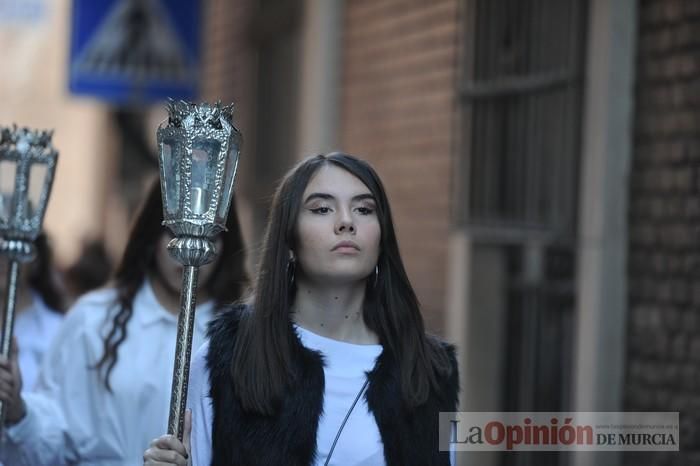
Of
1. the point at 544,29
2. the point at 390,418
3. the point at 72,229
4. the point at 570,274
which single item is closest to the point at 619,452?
the point at 570,274

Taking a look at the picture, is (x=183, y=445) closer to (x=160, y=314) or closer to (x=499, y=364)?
(x=160, y=314)

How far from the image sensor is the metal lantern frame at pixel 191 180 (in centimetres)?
380

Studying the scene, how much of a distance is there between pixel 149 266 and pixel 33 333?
4.54ft

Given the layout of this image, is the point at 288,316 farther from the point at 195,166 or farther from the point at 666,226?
the point at 666,226

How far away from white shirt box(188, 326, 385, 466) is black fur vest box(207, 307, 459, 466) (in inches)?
0.9

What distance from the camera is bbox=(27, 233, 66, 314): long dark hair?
22.5 feet

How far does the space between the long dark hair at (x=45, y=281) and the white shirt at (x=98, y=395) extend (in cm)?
130

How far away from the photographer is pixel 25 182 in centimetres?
502

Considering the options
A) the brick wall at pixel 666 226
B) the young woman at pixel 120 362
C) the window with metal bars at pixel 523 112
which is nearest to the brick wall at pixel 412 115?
the window with metal bars at pixel 523 112

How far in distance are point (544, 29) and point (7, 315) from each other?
359cm

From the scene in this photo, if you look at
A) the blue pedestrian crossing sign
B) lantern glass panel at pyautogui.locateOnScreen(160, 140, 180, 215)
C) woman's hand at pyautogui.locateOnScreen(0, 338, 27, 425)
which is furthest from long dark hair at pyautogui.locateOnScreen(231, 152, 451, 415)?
the blue pedestrian crossing sign

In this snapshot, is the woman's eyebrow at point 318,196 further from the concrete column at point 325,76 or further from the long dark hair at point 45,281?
the concrete column at point 325,76

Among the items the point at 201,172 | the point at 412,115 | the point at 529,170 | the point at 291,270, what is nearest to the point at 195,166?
the point at 201,172

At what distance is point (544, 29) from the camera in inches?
293
